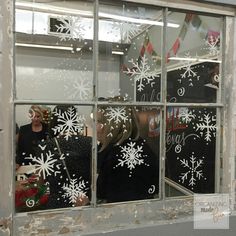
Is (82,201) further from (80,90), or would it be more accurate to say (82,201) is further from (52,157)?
(80,90)

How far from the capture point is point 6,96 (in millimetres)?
2420

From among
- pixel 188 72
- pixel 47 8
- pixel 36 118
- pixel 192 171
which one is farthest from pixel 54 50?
pixel 192 171

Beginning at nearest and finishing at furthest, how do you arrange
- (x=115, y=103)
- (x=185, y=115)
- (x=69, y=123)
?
(x=69, y=123), (x=115, y=103), (x=185, y=115)

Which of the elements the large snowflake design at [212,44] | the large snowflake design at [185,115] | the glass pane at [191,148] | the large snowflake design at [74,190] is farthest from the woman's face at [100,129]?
the large snowflake design at [212,44]

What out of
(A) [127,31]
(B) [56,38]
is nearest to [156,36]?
(A) [127,31]

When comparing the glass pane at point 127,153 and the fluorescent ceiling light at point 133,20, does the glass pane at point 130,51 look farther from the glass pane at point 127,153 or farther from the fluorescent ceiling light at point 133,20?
the glass pane at point 127,153

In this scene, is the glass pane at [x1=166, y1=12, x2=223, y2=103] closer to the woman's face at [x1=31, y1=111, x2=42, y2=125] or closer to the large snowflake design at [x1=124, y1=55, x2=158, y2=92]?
the large snowflake design at [x1=124, y1=55, x2=158, y2=92]

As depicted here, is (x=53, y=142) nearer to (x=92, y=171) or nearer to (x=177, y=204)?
(x=92, y=171)

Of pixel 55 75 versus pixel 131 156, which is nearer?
pixel 55 75

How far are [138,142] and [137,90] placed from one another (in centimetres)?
46

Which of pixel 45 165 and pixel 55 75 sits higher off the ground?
pixel 55 75

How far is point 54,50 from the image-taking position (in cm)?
262

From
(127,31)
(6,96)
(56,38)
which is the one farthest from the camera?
(127,31)

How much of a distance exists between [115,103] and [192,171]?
1.01 m
